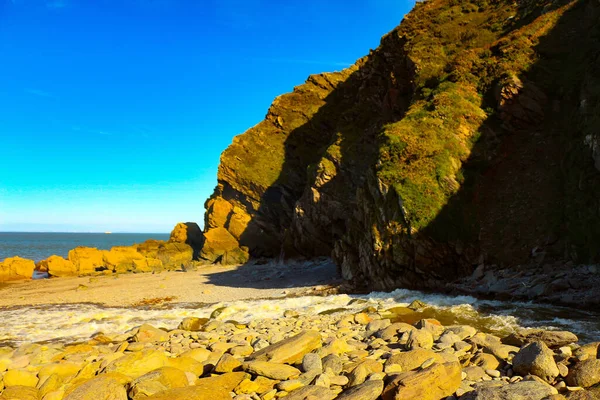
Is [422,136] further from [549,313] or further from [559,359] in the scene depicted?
[559,359]

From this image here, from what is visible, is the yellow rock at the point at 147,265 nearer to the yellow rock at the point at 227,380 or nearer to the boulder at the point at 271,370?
the yellow rock at the point at 227,380

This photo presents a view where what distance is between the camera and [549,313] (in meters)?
15.9

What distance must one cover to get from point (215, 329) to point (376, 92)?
34415mm

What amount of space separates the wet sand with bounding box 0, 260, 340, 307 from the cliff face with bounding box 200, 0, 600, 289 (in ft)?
14.1

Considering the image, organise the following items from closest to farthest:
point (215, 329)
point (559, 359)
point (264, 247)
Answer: point (559, 359) < point (215, 329) < point (264, 247)

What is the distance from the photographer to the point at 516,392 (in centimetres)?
723

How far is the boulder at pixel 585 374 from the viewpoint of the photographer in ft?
26.0

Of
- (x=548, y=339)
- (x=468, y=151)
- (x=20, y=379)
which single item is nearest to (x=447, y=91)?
(x=468, y=151)

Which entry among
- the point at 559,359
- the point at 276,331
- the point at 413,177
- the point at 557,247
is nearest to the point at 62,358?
the point at 276,331

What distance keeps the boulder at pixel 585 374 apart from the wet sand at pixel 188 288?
20433 mm

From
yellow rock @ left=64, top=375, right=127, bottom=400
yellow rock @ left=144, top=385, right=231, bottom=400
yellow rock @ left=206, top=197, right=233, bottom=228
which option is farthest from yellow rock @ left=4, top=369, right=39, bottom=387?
yellow rock @ left=206, top=197, right=233, bottom=228

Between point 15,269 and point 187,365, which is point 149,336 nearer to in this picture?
point 187,365

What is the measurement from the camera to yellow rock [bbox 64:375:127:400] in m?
8.28

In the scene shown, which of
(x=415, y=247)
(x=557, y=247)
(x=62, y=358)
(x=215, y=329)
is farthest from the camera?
(x=415, y=247)
